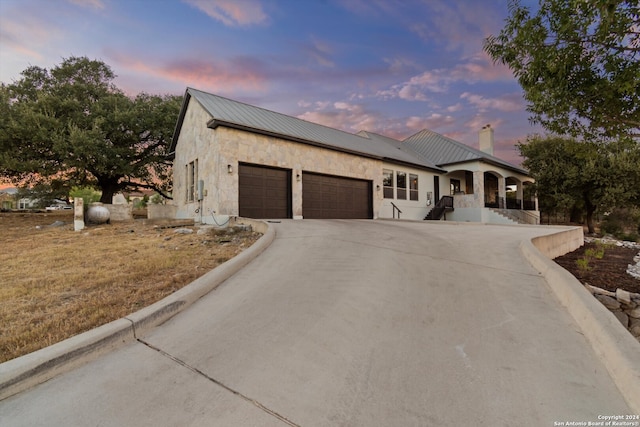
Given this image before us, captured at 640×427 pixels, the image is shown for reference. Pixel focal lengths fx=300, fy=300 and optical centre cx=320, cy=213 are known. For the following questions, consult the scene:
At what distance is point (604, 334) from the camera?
278cm

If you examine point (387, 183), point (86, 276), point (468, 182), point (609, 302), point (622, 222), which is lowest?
point (609, 302)

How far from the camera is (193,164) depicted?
621 inches

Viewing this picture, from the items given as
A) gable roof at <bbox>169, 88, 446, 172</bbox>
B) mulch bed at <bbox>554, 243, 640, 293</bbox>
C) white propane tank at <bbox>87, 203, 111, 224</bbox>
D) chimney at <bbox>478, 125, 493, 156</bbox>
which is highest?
chimney at <bbox>478, 125, 493, 156</bbox>

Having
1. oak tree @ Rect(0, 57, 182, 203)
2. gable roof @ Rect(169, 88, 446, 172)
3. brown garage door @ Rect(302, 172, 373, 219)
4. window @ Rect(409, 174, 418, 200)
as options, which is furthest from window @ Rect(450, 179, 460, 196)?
oak tree @ Rect(0, 57, 182, 203)

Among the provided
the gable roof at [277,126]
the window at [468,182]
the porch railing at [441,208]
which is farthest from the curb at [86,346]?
the window at [468,182]

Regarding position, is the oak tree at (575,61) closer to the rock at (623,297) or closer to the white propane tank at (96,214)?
the rock at (623,297)

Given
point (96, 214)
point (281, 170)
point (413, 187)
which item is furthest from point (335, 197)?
point (96, 214)

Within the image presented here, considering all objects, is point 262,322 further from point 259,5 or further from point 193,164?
point 193,164

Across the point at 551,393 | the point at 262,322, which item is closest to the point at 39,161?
the point at 262,322

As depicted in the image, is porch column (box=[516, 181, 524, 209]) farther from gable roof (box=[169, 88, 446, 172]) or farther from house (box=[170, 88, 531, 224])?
gable roof (box=[169, 88, 446, 172])

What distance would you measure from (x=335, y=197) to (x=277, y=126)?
502 cm

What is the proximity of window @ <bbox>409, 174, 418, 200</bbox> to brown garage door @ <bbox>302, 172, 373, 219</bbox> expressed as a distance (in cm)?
433

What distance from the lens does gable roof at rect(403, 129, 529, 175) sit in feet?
73.7

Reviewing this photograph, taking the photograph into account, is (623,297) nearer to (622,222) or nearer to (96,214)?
(96,214)
